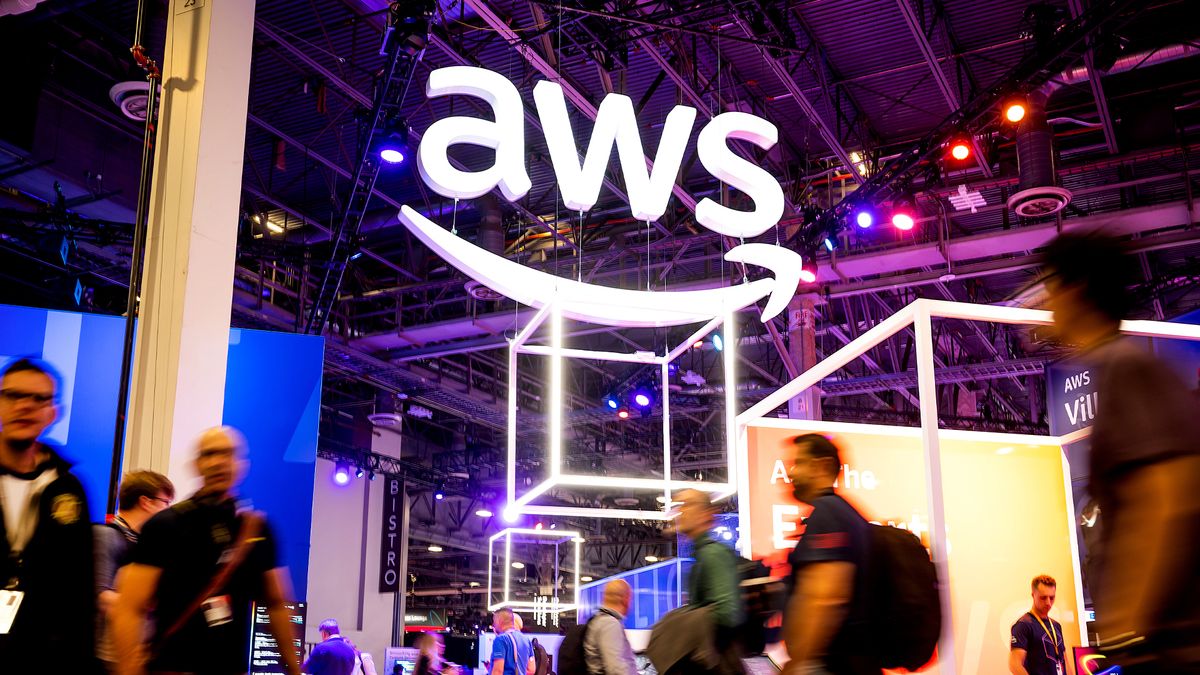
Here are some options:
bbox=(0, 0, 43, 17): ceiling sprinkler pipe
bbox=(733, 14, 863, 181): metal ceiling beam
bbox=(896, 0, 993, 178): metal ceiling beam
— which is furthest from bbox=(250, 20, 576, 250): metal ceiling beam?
bbox=(896, 0, 993, 178): metal ceiling beam

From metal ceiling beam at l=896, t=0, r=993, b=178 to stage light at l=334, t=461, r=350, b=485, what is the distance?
43.2 ft

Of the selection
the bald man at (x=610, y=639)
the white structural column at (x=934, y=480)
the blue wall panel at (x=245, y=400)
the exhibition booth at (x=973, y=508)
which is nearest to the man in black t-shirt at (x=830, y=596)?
the white structural column at (x=934, y=480)

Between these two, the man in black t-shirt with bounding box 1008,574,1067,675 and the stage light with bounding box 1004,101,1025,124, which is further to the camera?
the stage light with bounding box 1004,101,1025,124

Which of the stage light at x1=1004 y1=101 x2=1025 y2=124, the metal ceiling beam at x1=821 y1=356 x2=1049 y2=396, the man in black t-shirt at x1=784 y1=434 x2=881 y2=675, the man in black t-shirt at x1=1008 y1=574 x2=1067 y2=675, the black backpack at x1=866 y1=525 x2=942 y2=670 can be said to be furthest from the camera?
the metal ceiling beam at x1=821 y1=356 x2=1049 y2=396

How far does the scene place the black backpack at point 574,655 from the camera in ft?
20.4

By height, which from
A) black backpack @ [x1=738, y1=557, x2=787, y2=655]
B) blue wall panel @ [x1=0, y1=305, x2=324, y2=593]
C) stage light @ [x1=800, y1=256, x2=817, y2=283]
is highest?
stage light @ [x1=800, y1=256, x2=817, y2=283]

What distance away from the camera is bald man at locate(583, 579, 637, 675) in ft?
20.0

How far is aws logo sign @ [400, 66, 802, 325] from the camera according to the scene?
20.4 ft

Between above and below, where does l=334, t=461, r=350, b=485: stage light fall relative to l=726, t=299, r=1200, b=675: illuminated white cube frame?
above

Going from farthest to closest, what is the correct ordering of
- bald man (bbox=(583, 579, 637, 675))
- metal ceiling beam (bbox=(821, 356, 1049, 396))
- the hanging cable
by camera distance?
1. metal ceiling beam (bbox=(821, 356, 1049, 396))
2. bald man (bbox=(583, 579, 637, 675))
3. the hanging cable

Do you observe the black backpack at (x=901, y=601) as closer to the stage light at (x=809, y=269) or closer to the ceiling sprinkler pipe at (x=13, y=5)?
the ceiling sprinkler pipe at (x=13, y=5)

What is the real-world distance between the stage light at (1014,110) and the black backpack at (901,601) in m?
8.14

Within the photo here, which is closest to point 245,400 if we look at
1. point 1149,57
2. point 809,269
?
point 809,269

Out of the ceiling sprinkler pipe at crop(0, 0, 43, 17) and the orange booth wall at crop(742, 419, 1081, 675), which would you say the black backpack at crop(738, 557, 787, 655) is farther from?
the ceiling sprinkler pipe at crop(0, 0, 43, 17)
